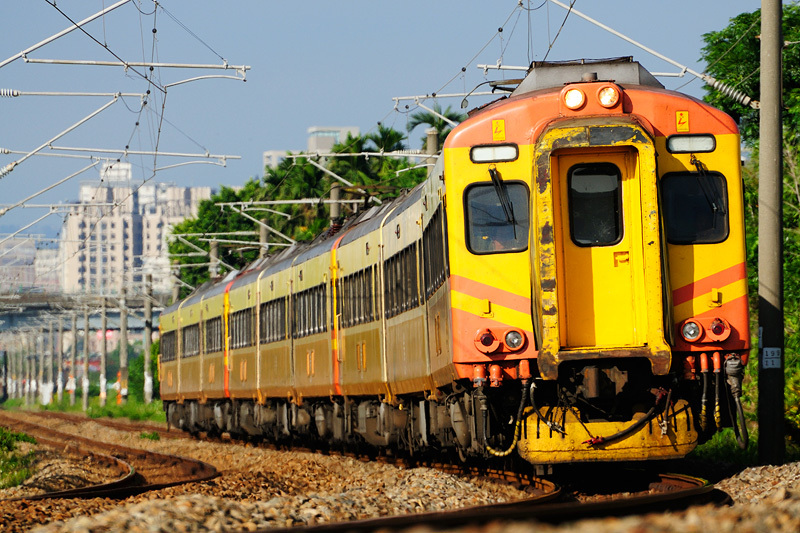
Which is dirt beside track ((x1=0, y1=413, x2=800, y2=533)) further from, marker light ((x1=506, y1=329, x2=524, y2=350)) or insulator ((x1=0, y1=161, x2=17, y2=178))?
insulator ((x1=0, y1=161, x2=17, y2=178))

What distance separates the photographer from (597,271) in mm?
11359

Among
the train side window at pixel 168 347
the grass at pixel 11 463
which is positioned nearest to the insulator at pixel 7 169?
the grass at pixel 11 463

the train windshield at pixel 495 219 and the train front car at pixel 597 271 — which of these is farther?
the train windshield at pixel 495 219

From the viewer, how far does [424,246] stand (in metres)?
14.3

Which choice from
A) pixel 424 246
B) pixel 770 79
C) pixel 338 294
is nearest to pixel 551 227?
pixel 424 246

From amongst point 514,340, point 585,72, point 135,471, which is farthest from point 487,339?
point 135,471

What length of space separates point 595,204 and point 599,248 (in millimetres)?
386

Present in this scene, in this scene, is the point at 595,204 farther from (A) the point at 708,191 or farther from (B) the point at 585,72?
(B) the point at 585,72

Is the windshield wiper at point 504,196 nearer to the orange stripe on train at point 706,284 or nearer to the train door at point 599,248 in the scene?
the train door at point 599,248

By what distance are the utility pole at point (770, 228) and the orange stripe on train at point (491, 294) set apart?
435 cm

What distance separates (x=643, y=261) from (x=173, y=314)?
27.9m

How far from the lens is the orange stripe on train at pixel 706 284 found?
11.5 m

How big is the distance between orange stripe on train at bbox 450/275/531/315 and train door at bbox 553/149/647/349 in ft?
1.50

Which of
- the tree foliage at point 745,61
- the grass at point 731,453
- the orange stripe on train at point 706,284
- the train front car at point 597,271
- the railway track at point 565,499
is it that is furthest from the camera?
the tree foliage at point 745,61
